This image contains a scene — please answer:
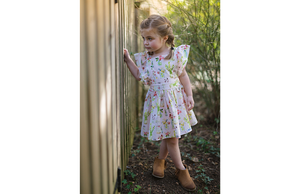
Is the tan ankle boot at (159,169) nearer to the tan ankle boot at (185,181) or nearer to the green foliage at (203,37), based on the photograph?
the tan ankle boot at (185,181)

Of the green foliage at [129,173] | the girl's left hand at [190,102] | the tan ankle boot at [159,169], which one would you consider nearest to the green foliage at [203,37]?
the girl's left hand at [190,102]

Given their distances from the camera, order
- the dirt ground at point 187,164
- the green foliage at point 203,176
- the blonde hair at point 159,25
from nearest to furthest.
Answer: the blonde hair at point 159,25 < the dirt ground at point 187,164 < the green foliage at point 203,176

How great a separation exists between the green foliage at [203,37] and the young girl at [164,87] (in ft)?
2.95

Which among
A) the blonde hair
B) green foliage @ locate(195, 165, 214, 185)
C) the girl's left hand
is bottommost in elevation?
green foliage @ locate(195, 165, 214, 185)

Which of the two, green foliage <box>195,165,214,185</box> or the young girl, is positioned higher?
the young girl

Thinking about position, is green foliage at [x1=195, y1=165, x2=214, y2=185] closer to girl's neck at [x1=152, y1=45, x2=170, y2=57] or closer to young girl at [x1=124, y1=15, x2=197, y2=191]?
young girl at [x1=124, y1=15, x2=197, y2=191]

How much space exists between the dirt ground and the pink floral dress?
51 centimetres

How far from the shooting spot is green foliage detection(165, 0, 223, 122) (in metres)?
3.26

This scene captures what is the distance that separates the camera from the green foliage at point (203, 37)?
326 centimetres

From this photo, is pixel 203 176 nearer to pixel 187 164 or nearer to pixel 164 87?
pixel 187 164

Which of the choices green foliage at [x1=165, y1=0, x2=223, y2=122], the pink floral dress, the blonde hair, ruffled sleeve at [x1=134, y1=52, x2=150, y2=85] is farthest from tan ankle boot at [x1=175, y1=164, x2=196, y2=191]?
green foliage at [x1=165, y1=0, x2=223, y2=122]

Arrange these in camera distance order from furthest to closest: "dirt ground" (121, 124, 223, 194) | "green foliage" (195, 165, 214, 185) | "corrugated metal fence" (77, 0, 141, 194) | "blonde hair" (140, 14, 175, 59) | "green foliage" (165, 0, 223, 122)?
"green foliage" (165, 0, 223, 122) < "green foliage" (195, 165, 214, 185) < "dirt ground" (121, 124, 223, 194) < "blonde hair" (140, 14, 175, 59) < "corrugated metal fence" (77, 0, 141, 194)

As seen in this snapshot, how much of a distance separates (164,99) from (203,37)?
→ 5.77 feet

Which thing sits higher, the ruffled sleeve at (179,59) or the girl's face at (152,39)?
the girl's face at (152,39)
